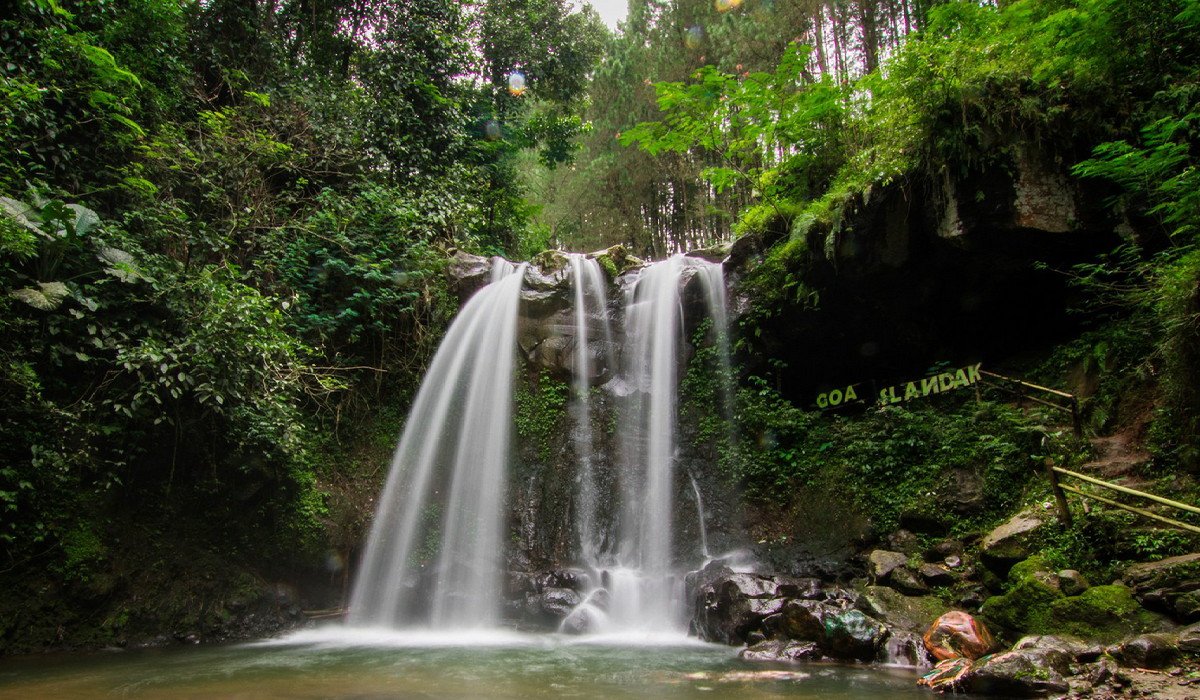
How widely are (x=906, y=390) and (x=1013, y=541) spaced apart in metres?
3.88

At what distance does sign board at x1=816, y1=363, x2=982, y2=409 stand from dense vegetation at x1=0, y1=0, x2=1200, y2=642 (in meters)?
0.37

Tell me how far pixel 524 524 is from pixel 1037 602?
21.9 ft

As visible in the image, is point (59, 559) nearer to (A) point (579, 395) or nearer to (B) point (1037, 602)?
(A) point (579, 395)

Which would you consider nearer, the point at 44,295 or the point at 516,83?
the point at 44,295

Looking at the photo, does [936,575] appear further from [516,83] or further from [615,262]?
[516,83]

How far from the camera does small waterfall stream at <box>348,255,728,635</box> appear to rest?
28.1 ft

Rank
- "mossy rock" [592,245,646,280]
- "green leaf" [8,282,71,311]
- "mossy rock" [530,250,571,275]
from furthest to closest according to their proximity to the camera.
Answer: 1. "mossy rock" [592,245,646,280]
2. "mossy rock" [530,250,571,275]
3. "green leaf" [8,282,71,311]

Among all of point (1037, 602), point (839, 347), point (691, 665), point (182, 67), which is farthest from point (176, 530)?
point (839, 347)

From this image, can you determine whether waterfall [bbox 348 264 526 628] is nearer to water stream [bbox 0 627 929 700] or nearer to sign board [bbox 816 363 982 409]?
water stream [bbox 0 627 929 700]

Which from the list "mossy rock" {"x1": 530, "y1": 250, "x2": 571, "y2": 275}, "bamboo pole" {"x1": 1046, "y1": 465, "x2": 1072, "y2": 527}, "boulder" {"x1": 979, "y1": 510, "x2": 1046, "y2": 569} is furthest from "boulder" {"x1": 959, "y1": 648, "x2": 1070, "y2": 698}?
"mossy rock" {"x1": 530, "y1": 250, "x2": 571, "y2": 275}

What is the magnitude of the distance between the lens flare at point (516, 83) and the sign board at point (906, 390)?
12.6 metres

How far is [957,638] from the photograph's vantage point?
521cm

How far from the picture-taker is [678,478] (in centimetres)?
980

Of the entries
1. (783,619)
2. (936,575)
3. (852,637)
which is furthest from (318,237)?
(936,575)
